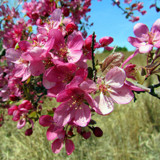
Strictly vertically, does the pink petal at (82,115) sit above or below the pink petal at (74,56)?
below

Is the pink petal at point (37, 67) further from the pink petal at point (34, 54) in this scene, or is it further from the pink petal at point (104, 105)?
the pink petal at point (104, 105)

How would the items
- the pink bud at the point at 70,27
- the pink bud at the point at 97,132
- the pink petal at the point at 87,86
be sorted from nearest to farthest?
the pink petal at the point at 87,86 < the pink bud at the point at 70,27 < the pink bud at the point at 97,132

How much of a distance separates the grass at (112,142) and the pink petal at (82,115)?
5.15 ft

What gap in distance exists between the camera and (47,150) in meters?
2.07

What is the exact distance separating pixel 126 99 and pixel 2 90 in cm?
95

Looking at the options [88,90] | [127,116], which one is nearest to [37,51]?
[88,90]

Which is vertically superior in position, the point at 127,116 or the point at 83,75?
the point at 83,75

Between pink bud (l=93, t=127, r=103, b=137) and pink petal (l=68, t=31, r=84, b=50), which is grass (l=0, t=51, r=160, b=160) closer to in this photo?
pink bud (l=93, t=127, r=103, b=137)

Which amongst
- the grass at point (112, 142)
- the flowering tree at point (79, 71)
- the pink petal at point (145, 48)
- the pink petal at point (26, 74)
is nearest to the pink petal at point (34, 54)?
the flowering tree at point (79, 71)

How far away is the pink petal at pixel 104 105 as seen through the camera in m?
0.42

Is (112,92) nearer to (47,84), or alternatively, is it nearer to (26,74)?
(47,84)

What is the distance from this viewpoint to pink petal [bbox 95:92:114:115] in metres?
0.42

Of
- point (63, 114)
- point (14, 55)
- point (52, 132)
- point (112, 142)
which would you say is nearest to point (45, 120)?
point (52, 132)

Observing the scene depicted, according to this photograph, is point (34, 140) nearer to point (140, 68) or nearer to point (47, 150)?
point (47, 150)
